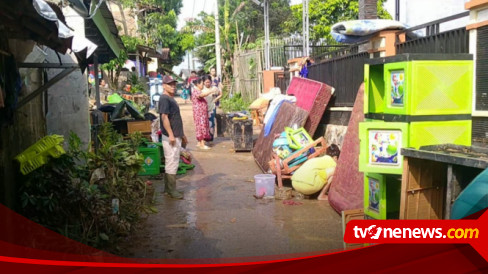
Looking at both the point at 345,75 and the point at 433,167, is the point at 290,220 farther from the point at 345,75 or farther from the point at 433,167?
the point at 345,75

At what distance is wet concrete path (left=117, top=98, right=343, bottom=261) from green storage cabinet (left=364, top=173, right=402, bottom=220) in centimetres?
76

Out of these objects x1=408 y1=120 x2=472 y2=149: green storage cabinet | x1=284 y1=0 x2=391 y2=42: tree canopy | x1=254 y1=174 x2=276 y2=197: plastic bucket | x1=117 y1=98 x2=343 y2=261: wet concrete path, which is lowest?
x1=117 y1=98 x2=343 y2=261: wet concrete path

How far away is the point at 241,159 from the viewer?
9.45 m

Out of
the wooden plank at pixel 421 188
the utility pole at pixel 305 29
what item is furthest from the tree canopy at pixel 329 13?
the wooden plank at pixel 421 188

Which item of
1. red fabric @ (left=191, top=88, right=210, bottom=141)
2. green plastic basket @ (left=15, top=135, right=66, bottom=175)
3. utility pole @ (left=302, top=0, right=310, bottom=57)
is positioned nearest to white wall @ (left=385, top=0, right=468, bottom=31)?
utility pole @ (left=302, top=0, right=310, bottom=57)

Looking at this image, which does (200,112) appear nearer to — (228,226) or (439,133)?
(228,226)

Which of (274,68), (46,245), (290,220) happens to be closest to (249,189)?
(290,220)

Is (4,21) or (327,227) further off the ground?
(4,21)

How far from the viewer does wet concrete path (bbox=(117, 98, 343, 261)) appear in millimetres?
4320

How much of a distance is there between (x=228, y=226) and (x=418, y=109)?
8.67 ft

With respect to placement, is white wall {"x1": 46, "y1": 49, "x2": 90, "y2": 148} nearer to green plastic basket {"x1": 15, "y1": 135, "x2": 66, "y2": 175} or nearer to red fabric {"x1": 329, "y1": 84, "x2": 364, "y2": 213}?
green plastic basket {"x1": 15, "y1": 135, "x2": 66, "y2": 175}

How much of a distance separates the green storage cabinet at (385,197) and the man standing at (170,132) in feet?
10.8

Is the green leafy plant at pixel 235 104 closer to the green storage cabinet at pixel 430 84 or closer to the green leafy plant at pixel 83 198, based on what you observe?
the green leafy plant at pixel 83 198

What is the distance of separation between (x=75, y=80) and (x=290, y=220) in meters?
4.14
